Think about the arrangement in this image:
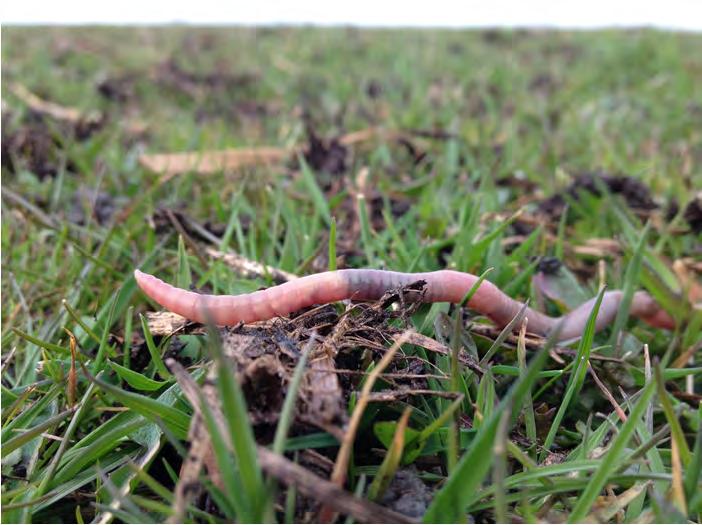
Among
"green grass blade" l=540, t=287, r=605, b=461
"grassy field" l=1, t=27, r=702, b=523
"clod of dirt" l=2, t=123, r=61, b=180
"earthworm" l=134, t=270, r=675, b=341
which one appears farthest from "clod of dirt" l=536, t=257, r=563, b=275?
"clod of dirt" l=2, t=123, r=61, b=180

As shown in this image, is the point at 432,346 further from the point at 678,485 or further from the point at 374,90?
the point at 374,90

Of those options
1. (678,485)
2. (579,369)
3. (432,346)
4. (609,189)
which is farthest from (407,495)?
(609,189)

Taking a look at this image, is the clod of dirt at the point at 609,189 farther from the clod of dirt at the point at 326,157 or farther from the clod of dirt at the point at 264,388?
the clod of dirt at the point at 264,388

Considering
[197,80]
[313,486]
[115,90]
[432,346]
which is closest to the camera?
[313,486]

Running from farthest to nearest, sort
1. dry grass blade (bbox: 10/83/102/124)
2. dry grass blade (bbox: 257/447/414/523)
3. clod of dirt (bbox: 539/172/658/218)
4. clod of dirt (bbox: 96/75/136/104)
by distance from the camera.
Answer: clod of dirt (bbox: 96/75/136/104) < dry grass blade (bbox: 10/83/102/124) < clod of dirt (bbox: 539/172/658/218) < dry grass blade (bbox: 257/447/414/523)

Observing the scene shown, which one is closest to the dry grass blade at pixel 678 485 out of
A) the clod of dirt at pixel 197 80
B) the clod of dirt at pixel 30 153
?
the clod of dirt at pixel 30 153

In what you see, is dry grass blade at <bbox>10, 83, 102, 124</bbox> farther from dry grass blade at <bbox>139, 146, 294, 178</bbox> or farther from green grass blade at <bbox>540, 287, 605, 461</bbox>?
green grass blade at <bbox>540, 287, 605, 461</bbox>
